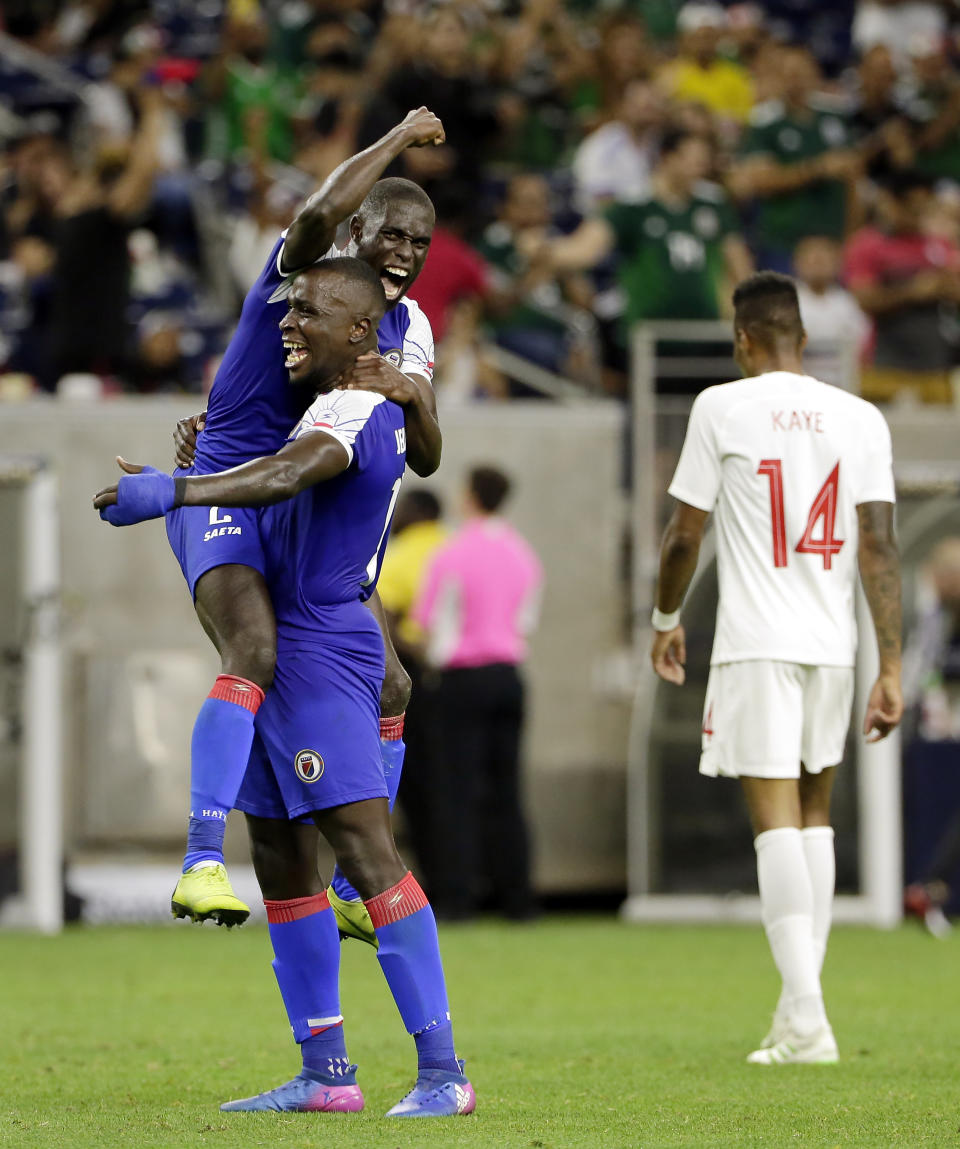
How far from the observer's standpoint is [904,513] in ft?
40.3

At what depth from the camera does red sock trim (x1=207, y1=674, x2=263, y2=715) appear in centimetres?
487

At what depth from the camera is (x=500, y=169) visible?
54.4 ft

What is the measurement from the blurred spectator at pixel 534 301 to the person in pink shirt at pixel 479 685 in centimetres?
248

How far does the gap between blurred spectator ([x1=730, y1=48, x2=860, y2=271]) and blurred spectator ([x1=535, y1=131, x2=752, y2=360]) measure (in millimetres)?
1771

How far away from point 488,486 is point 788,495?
5.41m

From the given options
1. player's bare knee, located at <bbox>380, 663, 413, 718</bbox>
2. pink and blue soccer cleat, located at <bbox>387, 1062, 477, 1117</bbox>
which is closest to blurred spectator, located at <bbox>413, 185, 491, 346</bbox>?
player's bare knee, located at <bbox>380, 663, 413, 718</bbox>

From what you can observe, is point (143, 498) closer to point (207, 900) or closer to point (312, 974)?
point (207, 900)

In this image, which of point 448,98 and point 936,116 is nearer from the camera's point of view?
point 448,98

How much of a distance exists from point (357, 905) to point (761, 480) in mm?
1951

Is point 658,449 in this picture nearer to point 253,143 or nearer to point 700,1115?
point 253,143

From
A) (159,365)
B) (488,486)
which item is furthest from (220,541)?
(159,365)

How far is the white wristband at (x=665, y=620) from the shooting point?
6.42m

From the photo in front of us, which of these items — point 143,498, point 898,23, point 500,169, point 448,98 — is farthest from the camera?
point 898,23

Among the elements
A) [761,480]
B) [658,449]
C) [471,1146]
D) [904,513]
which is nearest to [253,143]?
[658,449]
